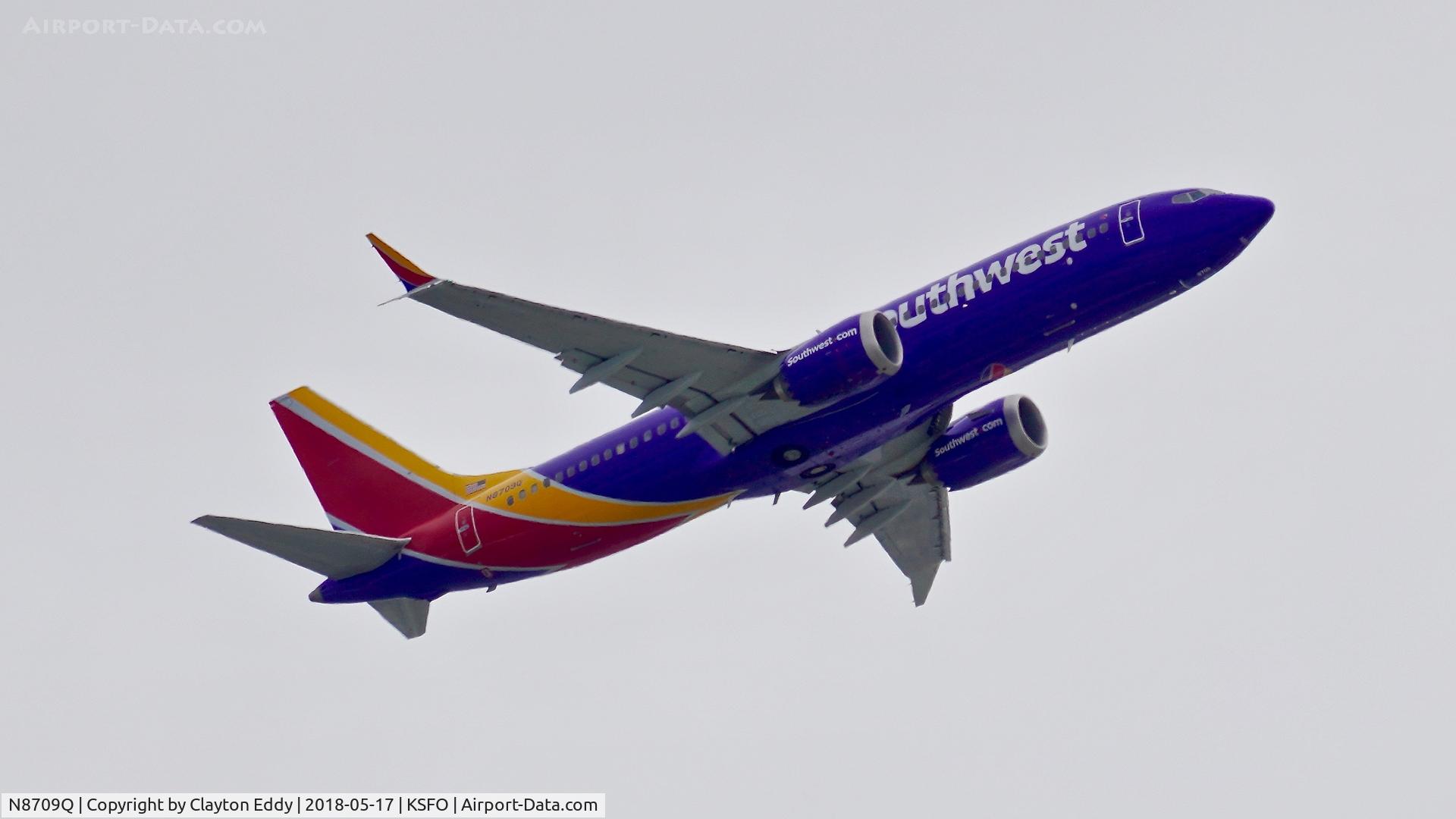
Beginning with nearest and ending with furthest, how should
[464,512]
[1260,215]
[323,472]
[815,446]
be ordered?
[1260,215], [815,446], [464,512], [323,472]

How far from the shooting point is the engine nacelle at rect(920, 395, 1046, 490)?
2008 inches

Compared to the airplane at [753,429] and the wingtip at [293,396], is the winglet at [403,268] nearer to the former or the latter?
the airplane at [753,429]

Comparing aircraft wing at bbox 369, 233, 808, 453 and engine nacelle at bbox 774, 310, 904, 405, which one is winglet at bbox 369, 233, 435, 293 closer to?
aircraft wing at bbox 369, 233, 808, 453

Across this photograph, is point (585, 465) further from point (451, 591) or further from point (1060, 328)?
point (1060, 328)

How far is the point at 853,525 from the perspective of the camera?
54.5 meters

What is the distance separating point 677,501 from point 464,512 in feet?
21.3

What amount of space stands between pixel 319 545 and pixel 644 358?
11577 millimetres

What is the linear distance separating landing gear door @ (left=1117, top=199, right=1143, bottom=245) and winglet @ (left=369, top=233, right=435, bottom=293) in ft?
55.3

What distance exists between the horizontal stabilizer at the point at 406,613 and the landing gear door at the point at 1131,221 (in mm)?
22755

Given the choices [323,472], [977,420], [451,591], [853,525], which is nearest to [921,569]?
[853,525]

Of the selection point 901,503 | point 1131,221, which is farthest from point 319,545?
point 1131,221

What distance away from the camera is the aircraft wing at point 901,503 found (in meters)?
51.3

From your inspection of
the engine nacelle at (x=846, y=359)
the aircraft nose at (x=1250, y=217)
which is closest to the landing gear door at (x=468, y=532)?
the engine nacelle at (x=846, y=359)

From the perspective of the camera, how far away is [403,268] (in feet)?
136
